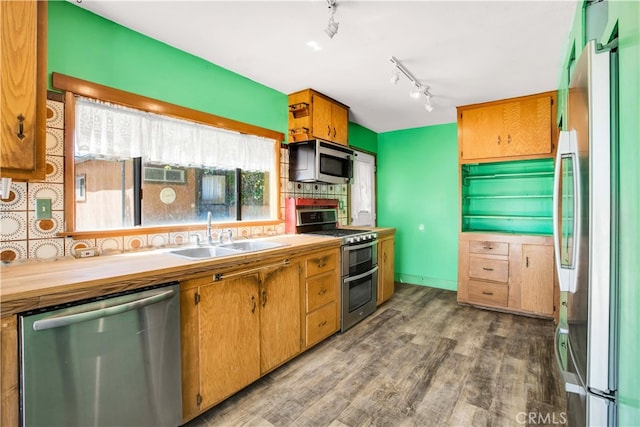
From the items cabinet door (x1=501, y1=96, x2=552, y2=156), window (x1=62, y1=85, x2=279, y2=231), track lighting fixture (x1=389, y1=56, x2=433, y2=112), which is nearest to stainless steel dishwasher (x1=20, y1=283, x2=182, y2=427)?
window (x1=62, y1=85, x2=279, y2=231)

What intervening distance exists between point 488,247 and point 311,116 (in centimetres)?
264

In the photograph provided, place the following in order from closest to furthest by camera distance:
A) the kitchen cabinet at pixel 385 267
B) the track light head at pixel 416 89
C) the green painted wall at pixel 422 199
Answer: the track light head at pixel 416 89
the kitchen cabinet at pixel 385 267
the green painted wall at pixel 422 199

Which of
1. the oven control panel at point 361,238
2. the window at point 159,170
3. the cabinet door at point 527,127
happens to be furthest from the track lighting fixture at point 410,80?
the oven control panel at point 361,238

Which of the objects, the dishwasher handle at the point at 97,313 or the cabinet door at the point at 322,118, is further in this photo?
the cabinet door at the point at 322,118

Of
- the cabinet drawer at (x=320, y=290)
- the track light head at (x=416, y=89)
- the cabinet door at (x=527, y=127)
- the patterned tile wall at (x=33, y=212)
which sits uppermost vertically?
the track light head at (x=416, y=89)

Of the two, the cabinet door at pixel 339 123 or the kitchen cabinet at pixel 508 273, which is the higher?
the cabinet door at pixel 339 123

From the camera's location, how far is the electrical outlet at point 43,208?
63.1 inches

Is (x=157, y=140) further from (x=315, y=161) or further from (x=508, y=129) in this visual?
(x=508, y=129)

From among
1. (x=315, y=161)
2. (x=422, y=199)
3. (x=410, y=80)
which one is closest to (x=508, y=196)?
(x=422, y=199)

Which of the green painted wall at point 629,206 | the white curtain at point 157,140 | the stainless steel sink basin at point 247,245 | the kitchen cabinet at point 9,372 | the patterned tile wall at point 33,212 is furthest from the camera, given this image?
the stainless steel sink basin at point 247,245

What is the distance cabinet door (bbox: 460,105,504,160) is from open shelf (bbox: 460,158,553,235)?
0.89 ft

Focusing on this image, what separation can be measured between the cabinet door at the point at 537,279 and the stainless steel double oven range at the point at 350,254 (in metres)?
1.70

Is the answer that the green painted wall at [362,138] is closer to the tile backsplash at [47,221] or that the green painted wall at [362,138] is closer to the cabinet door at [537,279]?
the cabinet door at [537,279]

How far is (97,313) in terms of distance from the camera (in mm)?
1237
